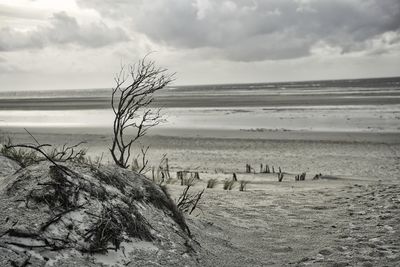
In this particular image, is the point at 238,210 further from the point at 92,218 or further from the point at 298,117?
the point at 298,117

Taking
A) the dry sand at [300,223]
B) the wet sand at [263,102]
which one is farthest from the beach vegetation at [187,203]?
the wet sand at [263,102]

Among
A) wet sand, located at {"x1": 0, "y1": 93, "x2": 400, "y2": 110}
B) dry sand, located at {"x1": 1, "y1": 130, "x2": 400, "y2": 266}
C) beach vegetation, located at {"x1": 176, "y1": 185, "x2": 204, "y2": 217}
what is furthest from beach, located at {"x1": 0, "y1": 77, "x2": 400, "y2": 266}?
wet sand, located at {"x1": 0, "y1": 93, "x2": 400, "y2": 110}

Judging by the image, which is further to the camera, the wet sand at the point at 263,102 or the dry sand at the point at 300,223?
the wet sand at the point at 263,102

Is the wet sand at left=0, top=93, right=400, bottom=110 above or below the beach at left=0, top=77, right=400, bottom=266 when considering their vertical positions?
above

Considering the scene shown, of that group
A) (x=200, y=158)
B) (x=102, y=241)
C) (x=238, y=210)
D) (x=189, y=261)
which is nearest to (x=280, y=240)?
(x=238, y=210)

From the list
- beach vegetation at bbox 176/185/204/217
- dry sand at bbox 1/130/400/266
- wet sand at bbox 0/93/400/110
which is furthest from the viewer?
wet sand at bbox 0/93/400/110

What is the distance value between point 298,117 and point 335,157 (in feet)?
46.2

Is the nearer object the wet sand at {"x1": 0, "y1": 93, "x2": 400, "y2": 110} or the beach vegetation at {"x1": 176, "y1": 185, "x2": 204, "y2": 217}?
the beach vegetation at {"x1": 176, "y1": 185, "x2": 204, "y2": 217}

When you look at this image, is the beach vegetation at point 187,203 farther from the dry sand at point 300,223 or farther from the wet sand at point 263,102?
the wet sand at point 263,102

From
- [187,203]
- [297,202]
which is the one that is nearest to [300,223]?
[297,202]

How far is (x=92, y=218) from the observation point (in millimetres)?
3350

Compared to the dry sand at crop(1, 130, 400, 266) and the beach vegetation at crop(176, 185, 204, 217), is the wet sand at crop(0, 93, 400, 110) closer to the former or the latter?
the dry sand at crop(1, 130, 400, 266)

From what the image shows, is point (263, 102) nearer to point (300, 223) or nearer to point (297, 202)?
point (297, 202)

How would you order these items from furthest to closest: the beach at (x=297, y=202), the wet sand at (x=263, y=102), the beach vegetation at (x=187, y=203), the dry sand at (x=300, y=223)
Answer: the wet sand at (x=263, y=102), the beach vegetation at (x=187, y=203), the beach at (x=297, y=202), the dry sand at (x=300, y=223)
